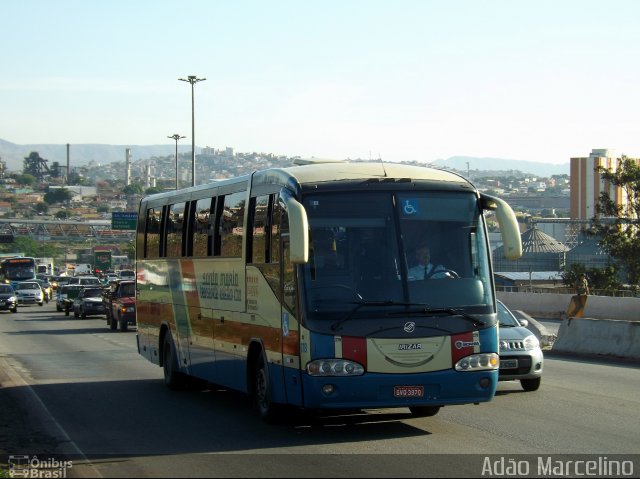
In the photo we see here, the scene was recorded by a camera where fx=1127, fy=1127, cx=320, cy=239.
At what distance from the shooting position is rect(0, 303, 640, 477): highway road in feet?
34.4

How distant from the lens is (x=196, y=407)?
617 inches

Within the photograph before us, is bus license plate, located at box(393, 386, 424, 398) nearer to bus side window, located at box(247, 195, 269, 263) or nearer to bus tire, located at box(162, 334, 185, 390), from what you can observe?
bus side window, located at box(247, 195, 269, 263)

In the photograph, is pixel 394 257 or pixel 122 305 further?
pixel 122 305

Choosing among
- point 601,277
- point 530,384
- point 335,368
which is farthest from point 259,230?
point 601,277

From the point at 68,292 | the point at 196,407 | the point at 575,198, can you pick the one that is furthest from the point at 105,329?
the point at 575,198

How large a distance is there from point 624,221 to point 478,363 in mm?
44664

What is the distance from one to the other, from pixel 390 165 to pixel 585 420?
151 inches

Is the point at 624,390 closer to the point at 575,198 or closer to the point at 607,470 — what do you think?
the point at 607,470

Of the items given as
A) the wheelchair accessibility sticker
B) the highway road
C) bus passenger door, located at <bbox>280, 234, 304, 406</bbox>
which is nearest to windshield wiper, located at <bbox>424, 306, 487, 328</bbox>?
the wheelchair accessibility sticker

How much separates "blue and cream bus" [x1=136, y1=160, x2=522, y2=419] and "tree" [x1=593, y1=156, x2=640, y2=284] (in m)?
42.5

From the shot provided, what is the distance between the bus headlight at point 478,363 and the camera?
471 inches

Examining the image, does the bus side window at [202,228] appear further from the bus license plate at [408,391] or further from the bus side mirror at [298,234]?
the bus license plate at [408,391]

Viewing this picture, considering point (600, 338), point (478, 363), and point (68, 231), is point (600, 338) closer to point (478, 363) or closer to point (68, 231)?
point (478, 363)

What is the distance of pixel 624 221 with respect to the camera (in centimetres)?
5469
